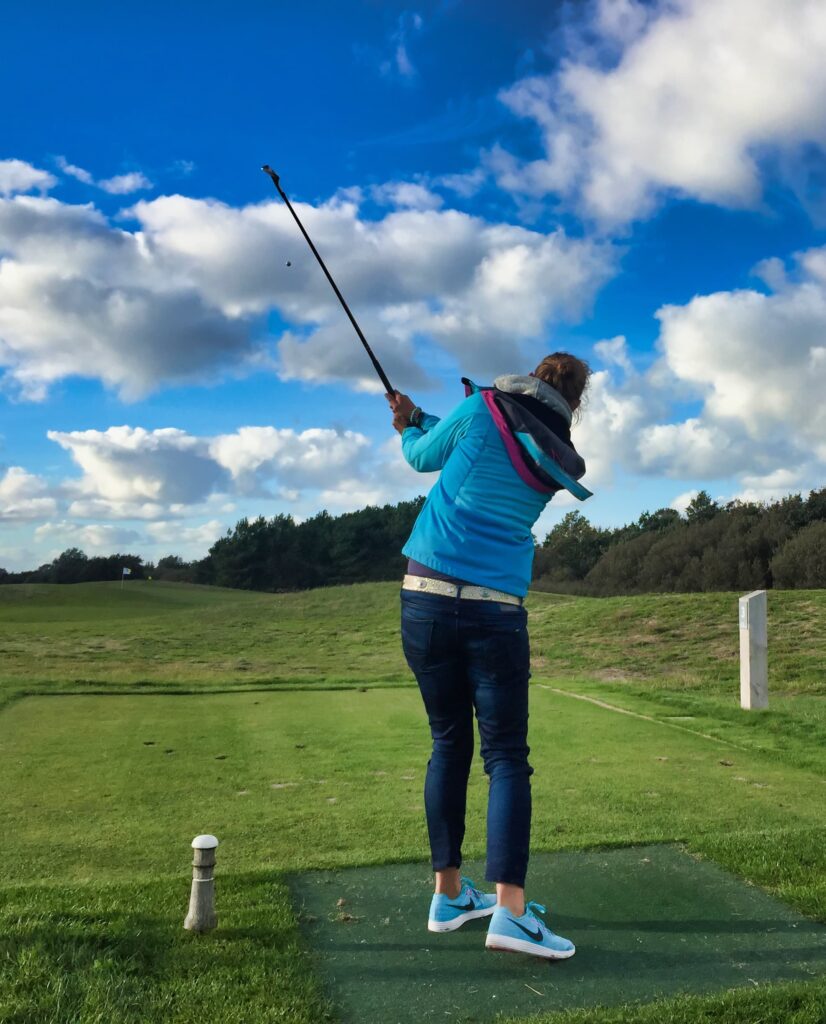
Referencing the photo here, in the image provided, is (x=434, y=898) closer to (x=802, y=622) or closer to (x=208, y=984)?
(x=208, y=984)

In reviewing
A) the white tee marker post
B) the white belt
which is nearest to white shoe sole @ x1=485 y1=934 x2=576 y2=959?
the white tee marker post

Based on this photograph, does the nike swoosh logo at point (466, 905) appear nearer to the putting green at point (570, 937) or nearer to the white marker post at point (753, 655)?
the putting green at point (570, 937)

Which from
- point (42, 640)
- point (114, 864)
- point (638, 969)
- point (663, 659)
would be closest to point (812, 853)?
point (638, 969)

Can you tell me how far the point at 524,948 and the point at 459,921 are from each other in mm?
321

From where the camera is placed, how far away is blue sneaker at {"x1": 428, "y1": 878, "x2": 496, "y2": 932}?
2.79 metres

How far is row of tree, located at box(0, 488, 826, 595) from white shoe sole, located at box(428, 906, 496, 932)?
90.2ft

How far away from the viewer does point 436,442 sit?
2.94m

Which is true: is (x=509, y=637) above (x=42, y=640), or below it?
above

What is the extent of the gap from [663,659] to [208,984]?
13645 mm

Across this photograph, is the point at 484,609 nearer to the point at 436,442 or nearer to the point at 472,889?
the point at 436,442

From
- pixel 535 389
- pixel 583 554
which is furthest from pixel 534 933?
pixel 583 554

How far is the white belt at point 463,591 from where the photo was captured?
273cm

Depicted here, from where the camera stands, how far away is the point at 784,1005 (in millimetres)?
2268

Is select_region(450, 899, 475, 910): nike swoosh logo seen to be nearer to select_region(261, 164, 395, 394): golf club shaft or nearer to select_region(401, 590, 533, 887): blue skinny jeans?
select_region(401, 590, 533, 887): blue skinny jeans
